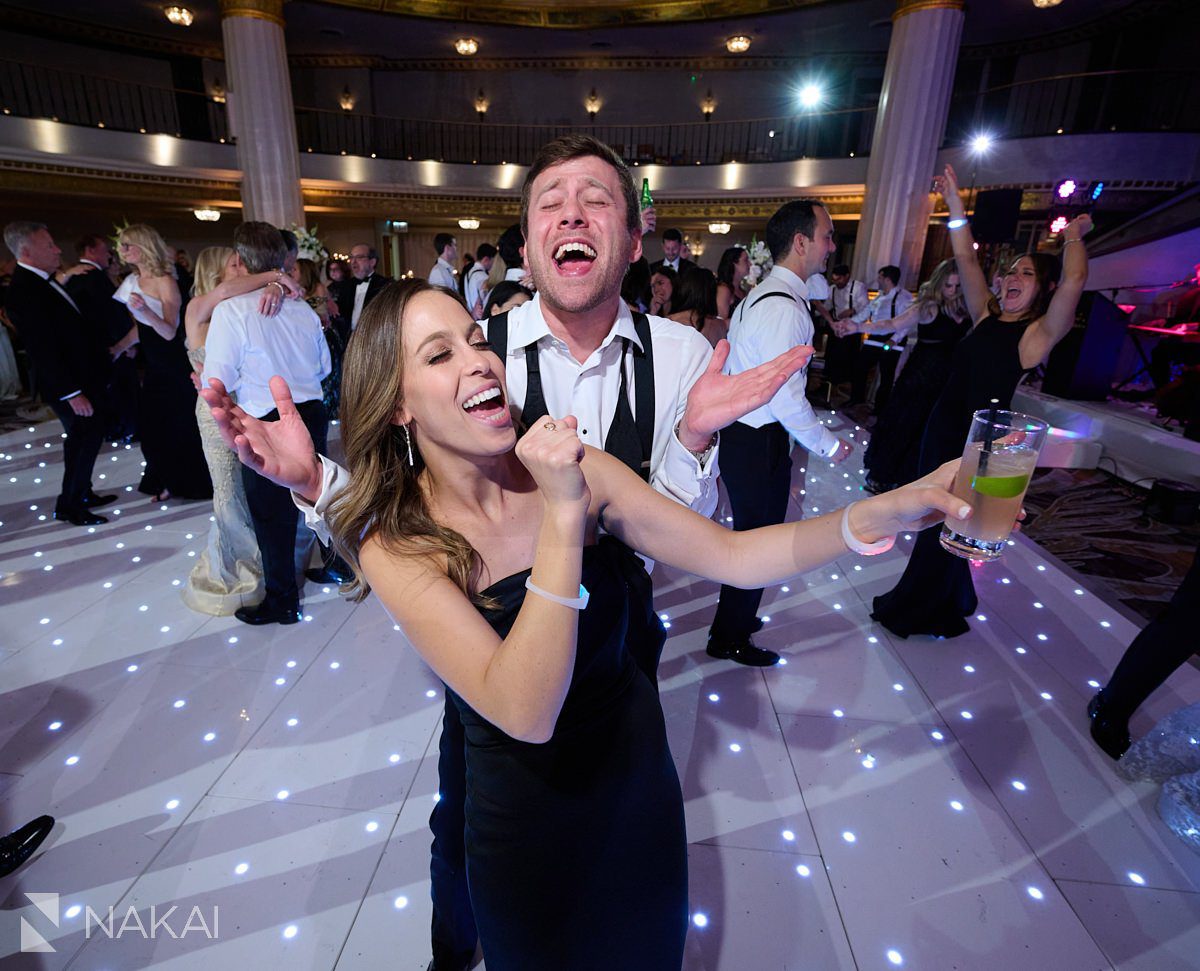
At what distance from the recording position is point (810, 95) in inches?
546

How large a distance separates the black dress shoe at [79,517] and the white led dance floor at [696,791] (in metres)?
0.79

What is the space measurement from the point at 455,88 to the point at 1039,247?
12517mm

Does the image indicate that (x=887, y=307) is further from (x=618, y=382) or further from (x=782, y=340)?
(x=618, y=382)

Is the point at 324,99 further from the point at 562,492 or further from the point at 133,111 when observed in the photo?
the point at 562,492

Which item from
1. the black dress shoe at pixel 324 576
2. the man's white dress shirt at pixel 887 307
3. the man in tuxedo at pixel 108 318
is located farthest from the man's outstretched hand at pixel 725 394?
the man's white dress shirt at pixel 887 307

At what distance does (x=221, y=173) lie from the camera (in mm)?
11461

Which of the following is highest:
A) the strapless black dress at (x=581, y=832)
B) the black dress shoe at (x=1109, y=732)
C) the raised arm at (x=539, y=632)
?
the raised arm at (x=539, y=632)

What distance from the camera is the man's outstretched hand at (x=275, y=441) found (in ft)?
→ 3.78

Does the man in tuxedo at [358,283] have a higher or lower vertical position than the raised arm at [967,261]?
lower

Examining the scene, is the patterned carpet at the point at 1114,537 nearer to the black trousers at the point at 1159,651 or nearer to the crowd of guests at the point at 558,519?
the black trousers at the point at 1159,651

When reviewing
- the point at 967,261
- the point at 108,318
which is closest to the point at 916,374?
the point at 967,261

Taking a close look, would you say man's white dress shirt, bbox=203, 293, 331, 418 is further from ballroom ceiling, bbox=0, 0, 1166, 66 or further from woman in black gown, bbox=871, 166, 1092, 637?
ballroom ceiling, bbox=0, 0, 1166, 66

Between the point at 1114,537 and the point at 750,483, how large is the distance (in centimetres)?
302

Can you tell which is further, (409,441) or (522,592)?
(409,441)
